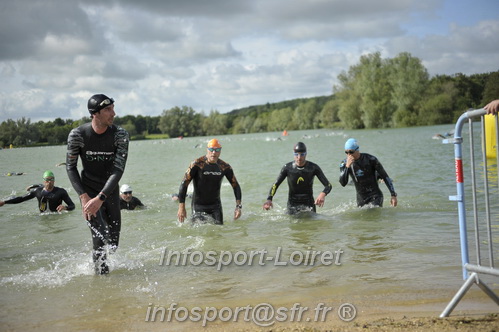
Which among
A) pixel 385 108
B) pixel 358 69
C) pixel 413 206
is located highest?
pixel 358 69

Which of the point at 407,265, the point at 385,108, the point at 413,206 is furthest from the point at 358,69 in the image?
the point at 407,265

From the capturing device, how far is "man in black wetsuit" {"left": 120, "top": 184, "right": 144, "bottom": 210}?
1320 centimetres

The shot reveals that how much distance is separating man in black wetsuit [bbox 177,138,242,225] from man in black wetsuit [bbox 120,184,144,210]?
14.5 ft

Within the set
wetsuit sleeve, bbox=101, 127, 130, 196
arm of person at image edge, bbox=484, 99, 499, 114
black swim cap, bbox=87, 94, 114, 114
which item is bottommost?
wetsuit sleeve, bbox=101, 127, 130, 196

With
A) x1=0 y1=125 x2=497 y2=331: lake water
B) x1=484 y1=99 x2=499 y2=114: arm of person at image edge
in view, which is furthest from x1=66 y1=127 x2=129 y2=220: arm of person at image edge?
x1=484 y1=99 x2=499 y2=114: arm of person at image edge

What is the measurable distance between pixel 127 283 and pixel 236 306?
180cm

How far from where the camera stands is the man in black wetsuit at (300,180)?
10242 millimetres

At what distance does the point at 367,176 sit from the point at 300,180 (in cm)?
171

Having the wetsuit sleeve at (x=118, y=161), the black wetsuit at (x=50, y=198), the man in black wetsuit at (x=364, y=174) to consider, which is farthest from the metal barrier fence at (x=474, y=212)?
the black wetsuit at (x=50, y=198)

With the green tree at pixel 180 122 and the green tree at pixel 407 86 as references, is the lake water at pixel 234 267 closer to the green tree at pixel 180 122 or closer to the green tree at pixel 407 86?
the green tree at pixel 407 86

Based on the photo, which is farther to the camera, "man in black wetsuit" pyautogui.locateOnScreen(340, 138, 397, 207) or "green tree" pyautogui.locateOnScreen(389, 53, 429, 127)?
"green tree" pyautogui.locateOnScreen(389, 53, 429, 127)

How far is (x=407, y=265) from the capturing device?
255 inches

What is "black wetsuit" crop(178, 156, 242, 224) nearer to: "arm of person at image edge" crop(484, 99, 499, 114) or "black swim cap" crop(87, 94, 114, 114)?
"black swim cap" crop(87, 94, 114, 114)

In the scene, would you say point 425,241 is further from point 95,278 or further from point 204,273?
point 95,278
